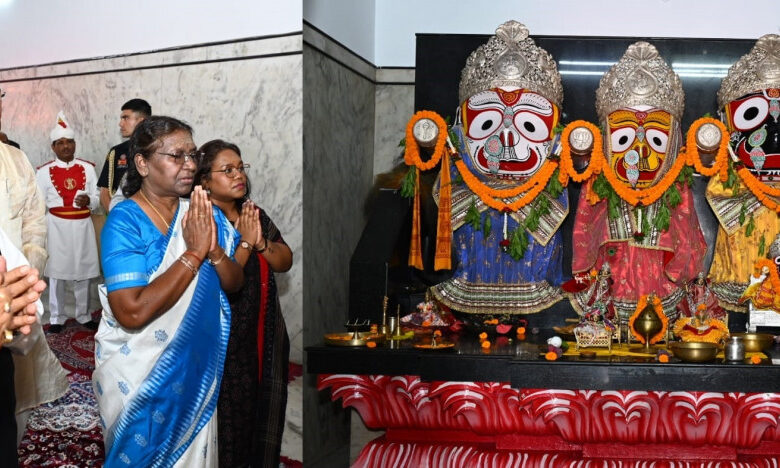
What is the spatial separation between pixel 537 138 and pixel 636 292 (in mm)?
1205

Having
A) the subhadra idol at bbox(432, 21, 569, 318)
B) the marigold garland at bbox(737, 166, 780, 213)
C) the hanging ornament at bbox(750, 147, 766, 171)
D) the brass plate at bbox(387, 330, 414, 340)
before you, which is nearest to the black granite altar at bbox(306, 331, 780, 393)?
the brass plate at bbox(387, 330, 414, 340)

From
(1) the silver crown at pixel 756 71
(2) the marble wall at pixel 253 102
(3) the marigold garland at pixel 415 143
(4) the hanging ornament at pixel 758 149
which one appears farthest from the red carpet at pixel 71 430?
(1) the silver crown at pixel 756 71

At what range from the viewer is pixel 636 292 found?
6.07 metres

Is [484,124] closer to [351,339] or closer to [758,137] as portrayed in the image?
[758,137]

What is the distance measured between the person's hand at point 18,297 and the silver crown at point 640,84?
15.0ft

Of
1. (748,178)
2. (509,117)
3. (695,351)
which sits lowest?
(695,351)

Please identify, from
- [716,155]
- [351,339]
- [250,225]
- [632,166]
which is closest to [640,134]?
[632,166]

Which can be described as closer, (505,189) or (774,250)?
(774,250)

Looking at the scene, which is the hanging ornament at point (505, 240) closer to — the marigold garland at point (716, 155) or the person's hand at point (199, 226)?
the marigold garland at point (716, 155)

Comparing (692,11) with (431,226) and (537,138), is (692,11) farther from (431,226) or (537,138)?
(431,226)

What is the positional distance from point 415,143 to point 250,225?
2602 millimetres

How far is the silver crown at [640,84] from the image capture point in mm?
6098

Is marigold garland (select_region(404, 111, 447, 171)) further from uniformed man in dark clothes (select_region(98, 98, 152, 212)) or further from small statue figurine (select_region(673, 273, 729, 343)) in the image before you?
small statue figurine (select_region(673, 273, 729, 343))

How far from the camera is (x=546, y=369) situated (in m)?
4.70
